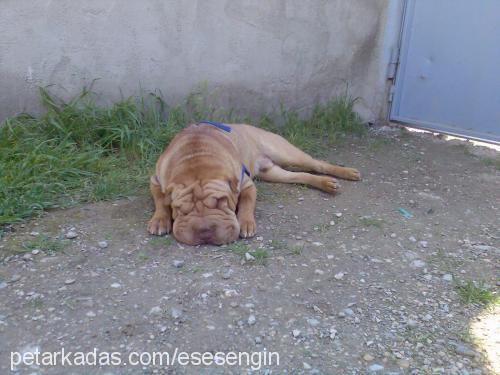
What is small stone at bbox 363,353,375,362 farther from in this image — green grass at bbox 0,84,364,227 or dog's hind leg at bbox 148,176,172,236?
green grass at bbox 0,84,364,227

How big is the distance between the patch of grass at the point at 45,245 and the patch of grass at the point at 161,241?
52 centimetres

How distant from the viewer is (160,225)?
3.30 m

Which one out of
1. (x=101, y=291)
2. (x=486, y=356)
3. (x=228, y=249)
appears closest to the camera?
(x=486, y=356)

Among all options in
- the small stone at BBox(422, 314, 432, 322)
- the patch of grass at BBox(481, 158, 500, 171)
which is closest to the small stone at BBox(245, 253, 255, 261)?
the small stone at BBox(422, 314, 432, 322)

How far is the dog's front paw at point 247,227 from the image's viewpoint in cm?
325

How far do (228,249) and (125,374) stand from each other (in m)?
1.11

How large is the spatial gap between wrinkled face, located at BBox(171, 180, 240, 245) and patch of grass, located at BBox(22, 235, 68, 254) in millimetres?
691

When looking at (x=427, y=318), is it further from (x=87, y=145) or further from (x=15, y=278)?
(x=87, y=145)

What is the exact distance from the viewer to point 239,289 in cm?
273

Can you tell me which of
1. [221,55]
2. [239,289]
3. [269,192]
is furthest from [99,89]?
[239,289]

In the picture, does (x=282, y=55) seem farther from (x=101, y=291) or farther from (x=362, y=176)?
(x=101, y=291)

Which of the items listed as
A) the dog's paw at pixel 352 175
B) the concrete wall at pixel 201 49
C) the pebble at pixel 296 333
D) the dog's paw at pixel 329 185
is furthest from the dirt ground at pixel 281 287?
the concrete wall at pixel 201 49

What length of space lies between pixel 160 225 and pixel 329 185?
4.74 ft

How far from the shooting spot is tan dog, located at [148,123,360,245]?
310 centimetres
